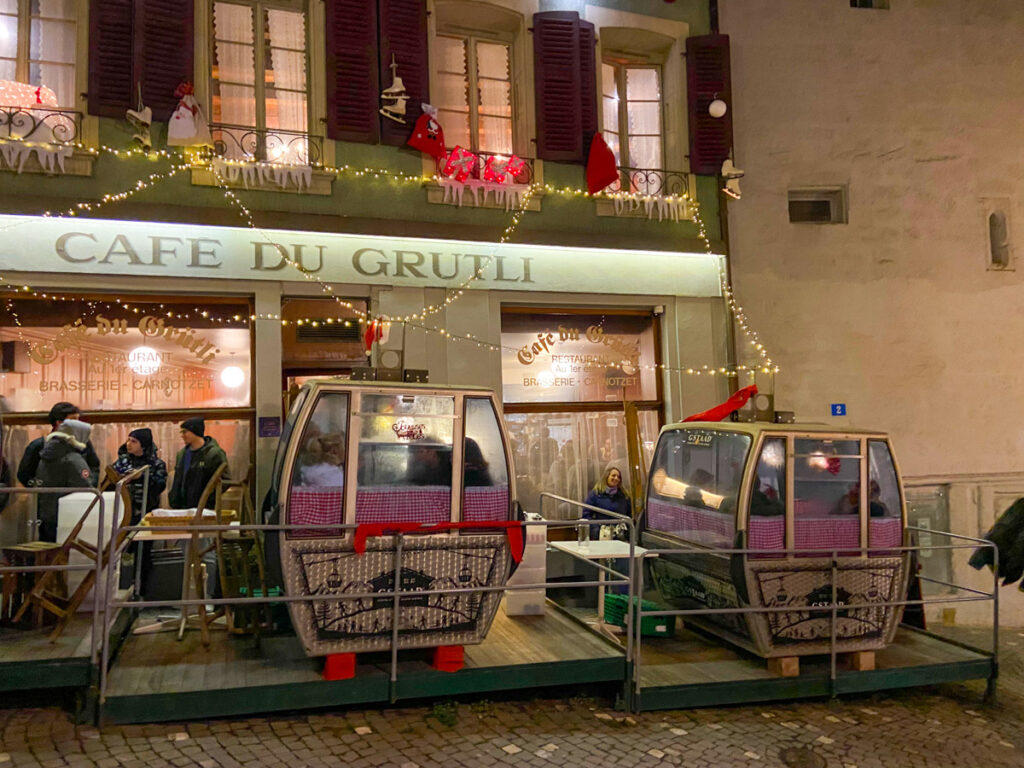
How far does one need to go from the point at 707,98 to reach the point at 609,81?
139cm

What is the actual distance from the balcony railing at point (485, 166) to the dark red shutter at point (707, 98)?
2.38 metres

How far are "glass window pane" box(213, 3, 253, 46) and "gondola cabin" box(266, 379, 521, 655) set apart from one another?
5757mm

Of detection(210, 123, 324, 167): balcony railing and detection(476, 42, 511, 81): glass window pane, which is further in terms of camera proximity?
detection(476, 42, 511, 81): glass window pane

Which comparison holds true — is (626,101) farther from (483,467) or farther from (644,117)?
(483,467)

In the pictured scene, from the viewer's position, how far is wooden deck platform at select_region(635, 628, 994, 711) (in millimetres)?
6465

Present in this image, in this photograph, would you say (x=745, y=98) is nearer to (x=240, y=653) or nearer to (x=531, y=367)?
(x=531, y=367)

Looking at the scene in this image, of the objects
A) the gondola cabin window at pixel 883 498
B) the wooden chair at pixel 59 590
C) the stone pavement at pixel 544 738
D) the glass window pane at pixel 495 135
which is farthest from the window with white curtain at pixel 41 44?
the gondola cabin window at pixel 883 498

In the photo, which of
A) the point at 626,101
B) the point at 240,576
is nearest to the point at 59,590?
the point at 240,576

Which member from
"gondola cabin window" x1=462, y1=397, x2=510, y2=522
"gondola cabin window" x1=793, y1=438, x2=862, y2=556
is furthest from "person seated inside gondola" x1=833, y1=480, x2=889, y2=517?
"gondola cabin window" x1=462, y1=397, x2=510, y2=522

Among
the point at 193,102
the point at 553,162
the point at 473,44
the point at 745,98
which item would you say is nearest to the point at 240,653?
the point at 193,102

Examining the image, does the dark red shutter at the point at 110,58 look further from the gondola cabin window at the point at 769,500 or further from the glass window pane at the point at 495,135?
the gondola cabin window at the point at 769,500

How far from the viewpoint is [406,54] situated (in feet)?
32.9

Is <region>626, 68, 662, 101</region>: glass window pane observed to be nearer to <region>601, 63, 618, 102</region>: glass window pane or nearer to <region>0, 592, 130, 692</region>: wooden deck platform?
<region>601, 63, 618, 102</region>: glass window pane

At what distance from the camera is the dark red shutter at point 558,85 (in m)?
10.6
